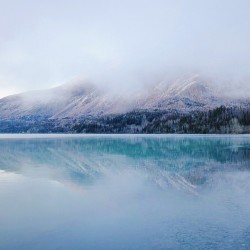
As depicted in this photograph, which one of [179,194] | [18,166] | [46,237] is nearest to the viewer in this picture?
[46,237]

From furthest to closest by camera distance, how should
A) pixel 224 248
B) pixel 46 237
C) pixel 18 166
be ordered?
pixel 18 166 → pixel 46 237 → pixel 224 248

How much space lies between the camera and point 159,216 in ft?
68.8

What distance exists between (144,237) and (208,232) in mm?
3257

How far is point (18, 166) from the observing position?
156 feet

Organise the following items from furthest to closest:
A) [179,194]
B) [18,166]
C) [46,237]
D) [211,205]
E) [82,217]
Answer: [18,166] → [179,194] → [211,205] → [82,217] → [46,237]

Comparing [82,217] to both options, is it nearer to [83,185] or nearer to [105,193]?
[105,193]

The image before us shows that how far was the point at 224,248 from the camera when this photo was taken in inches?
605

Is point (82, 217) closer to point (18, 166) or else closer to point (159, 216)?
point (159, 216)

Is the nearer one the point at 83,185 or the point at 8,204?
the point at 8,204

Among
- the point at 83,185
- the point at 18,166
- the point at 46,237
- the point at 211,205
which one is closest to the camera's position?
the point at 46,237

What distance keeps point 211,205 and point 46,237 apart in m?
11.5

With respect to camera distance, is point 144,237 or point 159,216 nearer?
point 144,237

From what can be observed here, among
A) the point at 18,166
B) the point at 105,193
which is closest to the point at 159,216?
the point at 105,193

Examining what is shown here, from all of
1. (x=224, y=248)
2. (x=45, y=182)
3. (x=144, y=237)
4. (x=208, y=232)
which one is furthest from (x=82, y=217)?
(x=45, y=182)
